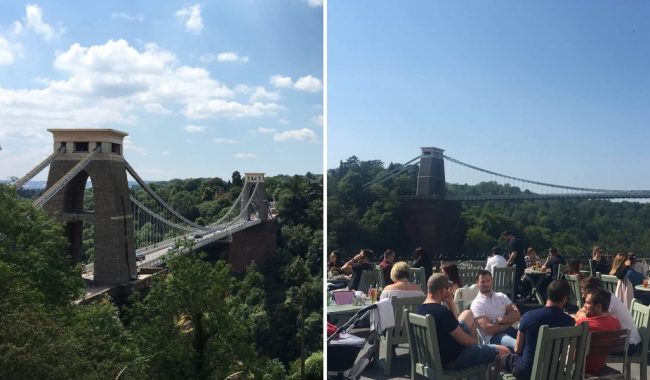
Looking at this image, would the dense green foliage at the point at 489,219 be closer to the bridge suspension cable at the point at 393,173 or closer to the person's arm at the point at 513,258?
the bridge suspension cable at the point at 393,173

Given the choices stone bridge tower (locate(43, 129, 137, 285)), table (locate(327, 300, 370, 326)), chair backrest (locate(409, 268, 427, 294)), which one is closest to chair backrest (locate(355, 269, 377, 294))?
chair backrest (locate(409, 268, 427, 294))

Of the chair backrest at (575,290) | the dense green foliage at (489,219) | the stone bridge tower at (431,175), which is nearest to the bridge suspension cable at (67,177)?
the dense green foliage at (489,219)

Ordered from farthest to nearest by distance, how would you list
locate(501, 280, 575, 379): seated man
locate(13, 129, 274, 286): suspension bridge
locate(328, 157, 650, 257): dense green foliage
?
locate(13, 129, 274, 286): suspension bridge < locate(328, 157, 650, 257): dense green foliage < locate(501, 280, 575, 379): seated man

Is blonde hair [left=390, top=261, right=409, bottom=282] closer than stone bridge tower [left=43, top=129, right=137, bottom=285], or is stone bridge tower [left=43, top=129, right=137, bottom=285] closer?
blonde hair [left=390, top=261, right=409, bottom=282]

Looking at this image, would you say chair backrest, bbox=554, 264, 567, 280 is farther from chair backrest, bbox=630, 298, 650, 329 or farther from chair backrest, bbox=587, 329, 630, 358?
chair backrest, bbox=587, 329, 630, 358

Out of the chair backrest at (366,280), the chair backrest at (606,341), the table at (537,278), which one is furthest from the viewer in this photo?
the table at (537,278)

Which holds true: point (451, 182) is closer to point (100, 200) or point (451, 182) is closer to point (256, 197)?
point (100, 200)
